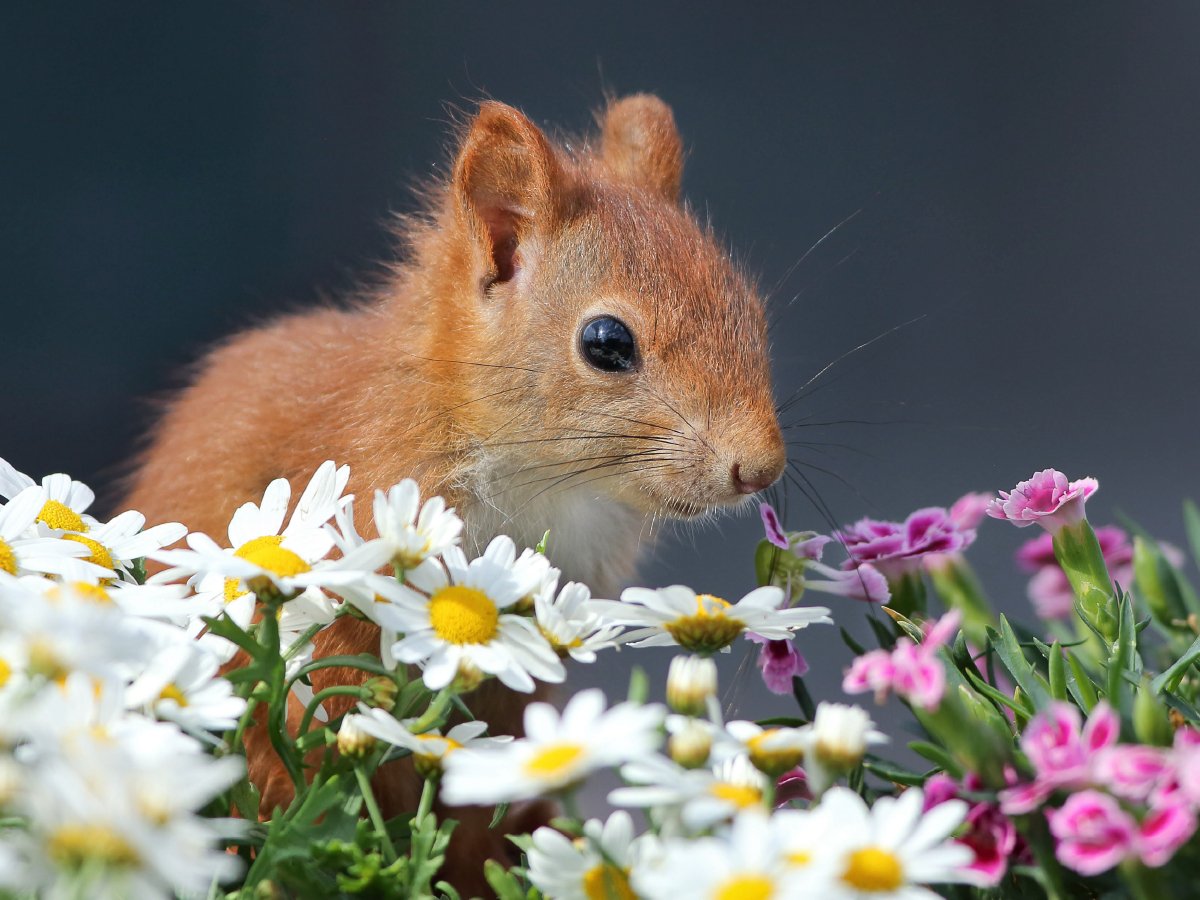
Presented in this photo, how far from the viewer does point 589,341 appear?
784 mm

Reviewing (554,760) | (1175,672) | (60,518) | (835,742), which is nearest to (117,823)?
(554,760)

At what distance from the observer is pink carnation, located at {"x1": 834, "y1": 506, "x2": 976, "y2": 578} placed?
657 mm

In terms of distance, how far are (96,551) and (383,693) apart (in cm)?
17

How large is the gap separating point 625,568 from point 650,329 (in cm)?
27

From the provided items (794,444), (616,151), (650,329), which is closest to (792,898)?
(650,329)

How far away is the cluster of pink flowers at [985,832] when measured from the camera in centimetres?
41

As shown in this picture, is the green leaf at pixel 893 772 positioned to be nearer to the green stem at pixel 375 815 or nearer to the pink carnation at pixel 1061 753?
the pink carnation at pixel 1061 753

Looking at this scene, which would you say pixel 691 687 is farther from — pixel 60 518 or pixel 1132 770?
pixel 60 518

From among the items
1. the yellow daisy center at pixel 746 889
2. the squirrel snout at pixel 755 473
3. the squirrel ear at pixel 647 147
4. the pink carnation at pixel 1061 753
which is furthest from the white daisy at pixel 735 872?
the squirrel ear at pixel 647 147

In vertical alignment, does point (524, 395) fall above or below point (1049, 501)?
above

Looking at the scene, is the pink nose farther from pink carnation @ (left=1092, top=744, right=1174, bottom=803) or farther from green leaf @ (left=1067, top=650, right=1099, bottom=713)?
pink carnation @ (left=1092, top=744, right=1174, bottom=803)

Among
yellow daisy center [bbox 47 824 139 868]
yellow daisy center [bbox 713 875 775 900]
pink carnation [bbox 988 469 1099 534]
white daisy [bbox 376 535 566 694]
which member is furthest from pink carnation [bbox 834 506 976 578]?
yellow daisy center [bbox 47 824 139 868]

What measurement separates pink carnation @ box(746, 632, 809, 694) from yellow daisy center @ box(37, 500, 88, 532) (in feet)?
1.24

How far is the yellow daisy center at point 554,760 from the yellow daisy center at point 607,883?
0.05 m
